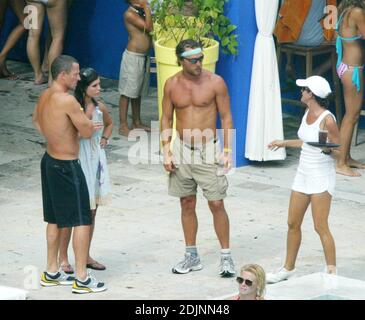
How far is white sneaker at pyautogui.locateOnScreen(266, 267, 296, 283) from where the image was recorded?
1025cm

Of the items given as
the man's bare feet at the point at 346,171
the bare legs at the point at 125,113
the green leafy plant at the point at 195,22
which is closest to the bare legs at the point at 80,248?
the green leafy plant at the point at 195,22

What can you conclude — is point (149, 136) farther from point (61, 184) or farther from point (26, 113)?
point (61, 184)

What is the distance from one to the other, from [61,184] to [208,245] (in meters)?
1.70

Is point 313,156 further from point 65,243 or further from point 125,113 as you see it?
point 125,113

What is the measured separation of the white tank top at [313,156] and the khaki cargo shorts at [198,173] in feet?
2.43

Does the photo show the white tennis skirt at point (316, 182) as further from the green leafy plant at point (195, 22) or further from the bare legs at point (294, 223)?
the green leafy plant at point (195, 22)

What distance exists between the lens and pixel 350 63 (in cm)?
1311

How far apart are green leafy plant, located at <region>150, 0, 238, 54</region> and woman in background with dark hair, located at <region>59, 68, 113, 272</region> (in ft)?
9.42

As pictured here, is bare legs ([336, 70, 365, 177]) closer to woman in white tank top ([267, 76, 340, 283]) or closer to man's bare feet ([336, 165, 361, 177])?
man's bare feet ([336, 165, 361, 177])

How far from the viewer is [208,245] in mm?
11180

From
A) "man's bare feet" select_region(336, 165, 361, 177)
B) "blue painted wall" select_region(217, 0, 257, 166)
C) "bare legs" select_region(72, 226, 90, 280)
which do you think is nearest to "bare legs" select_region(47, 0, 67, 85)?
"blue painted wall" select_region(217, 0, 257, 166)

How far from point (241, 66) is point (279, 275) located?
11.4 ft

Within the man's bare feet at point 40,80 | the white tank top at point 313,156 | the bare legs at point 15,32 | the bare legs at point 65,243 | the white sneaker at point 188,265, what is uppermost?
the white tank top at point 313,156

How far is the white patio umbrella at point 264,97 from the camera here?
43.2 feet
